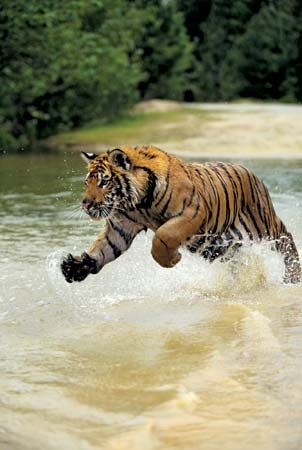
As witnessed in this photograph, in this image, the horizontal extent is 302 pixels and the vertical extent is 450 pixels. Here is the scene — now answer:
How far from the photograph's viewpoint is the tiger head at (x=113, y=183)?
206 inches

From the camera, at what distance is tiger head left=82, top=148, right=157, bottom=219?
5234 millimetres

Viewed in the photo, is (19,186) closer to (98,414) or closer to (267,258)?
(267,258)

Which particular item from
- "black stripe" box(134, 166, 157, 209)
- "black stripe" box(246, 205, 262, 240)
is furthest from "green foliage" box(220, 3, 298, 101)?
"black stripe" box(134, 166, 157, 209)

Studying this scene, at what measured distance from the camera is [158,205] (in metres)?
5.40

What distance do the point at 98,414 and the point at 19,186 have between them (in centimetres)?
882

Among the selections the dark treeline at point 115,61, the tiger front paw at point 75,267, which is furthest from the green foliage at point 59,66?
the tiger front paw at point 75,267

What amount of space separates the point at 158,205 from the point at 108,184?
1.15 ft

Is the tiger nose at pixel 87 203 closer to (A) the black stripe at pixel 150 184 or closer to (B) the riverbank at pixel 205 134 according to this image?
(A) the black stripe at pixel 150 184

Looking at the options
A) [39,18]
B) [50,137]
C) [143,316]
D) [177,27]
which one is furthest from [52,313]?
[177,27]

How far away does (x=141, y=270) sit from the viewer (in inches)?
265

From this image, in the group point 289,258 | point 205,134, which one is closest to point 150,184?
point 289,258

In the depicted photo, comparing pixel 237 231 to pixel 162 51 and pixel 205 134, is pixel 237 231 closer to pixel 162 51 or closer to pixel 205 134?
pixel 205 134

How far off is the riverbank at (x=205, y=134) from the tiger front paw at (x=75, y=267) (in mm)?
11339

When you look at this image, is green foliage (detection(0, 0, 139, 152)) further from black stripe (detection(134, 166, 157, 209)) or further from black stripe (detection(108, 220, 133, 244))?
black stripe (detection(134, 166, 157, 209))
